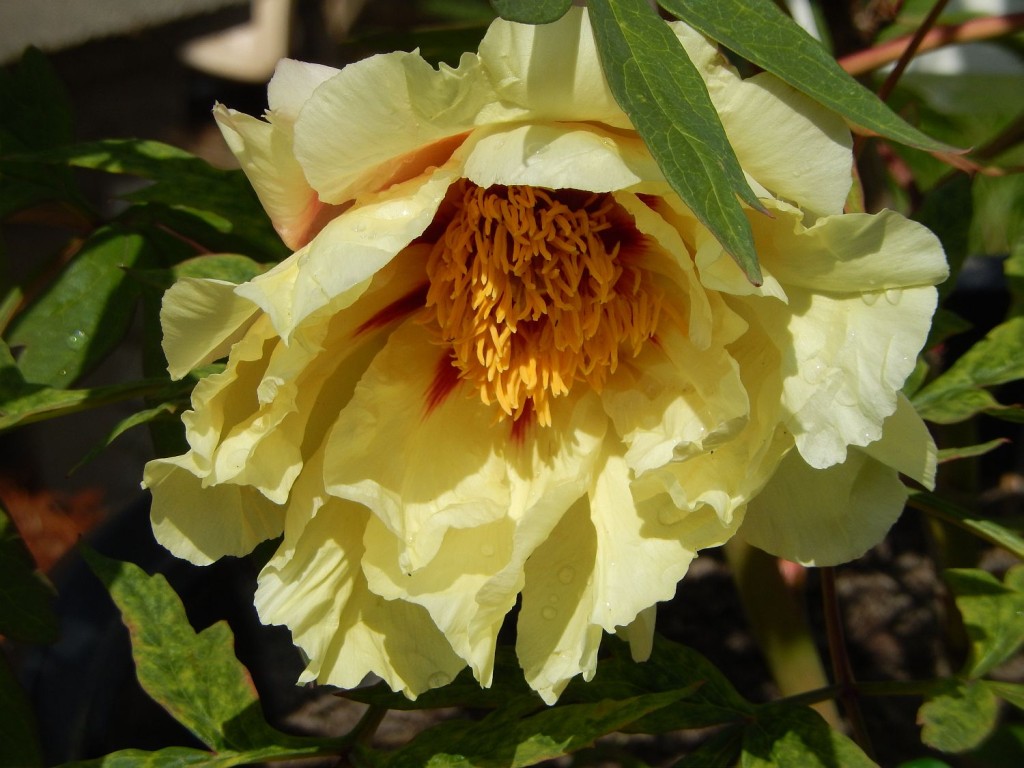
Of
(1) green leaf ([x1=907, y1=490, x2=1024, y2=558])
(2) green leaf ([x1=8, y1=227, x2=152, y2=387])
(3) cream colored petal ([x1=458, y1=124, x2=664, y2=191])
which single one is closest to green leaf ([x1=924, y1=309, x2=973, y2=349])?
(1) green leaf ([x1=907, y1=490, x2=1024, y2=558])

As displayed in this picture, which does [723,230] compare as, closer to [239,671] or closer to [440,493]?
[440,493]

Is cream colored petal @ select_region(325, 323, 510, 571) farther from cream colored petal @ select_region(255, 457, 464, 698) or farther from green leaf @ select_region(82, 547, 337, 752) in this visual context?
green leaf @ select_region(82, 547, 337, 752)

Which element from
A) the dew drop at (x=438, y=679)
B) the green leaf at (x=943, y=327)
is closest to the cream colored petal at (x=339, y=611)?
the dew drop at (x=438, y=679)

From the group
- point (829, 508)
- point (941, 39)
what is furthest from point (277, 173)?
point (941, 39)

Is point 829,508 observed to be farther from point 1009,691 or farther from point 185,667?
point 185,667

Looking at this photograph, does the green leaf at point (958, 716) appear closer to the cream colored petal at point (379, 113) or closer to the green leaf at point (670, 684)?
the green leaf at point (670, 684)
